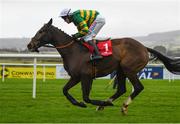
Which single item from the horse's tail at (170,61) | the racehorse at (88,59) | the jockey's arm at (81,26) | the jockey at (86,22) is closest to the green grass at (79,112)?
the racehorse at (88,59)

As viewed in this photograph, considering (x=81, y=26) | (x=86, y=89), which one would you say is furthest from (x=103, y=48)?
(x=86, y=89)

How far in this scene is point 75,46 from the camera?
29.0 ft

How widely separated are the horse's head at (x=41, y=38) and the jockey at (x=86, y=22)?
371 millimetres

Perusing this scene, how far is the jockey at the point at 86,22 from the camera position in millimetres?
8672

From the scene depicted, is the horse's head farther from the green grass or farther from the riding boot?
the green grass

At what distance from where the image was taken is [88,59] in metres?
8.65

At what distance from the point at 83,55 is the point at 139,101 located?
2681 millimetres

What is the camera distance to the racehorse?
8578 mm

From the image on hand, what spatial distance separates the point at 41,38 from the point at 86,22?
0.86 metres

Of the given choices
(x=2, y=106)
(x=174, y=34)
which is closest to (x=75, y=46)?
(x=2, y=106)

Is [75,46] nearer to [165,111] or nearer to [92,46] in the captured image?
[92,46]

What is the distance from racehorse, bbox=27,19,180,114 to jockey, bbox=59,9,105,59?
0.58 ft

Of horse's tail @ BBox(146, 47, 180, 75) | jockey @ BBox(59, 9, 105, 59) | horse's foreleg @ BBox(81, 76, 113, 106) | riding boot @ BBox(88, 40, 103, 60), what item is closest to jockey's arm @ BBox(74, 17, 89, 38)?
jockey @ BBox(59, 9, 105, 59)

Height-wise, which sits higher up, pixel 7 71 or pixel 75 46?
pixel 75 46
